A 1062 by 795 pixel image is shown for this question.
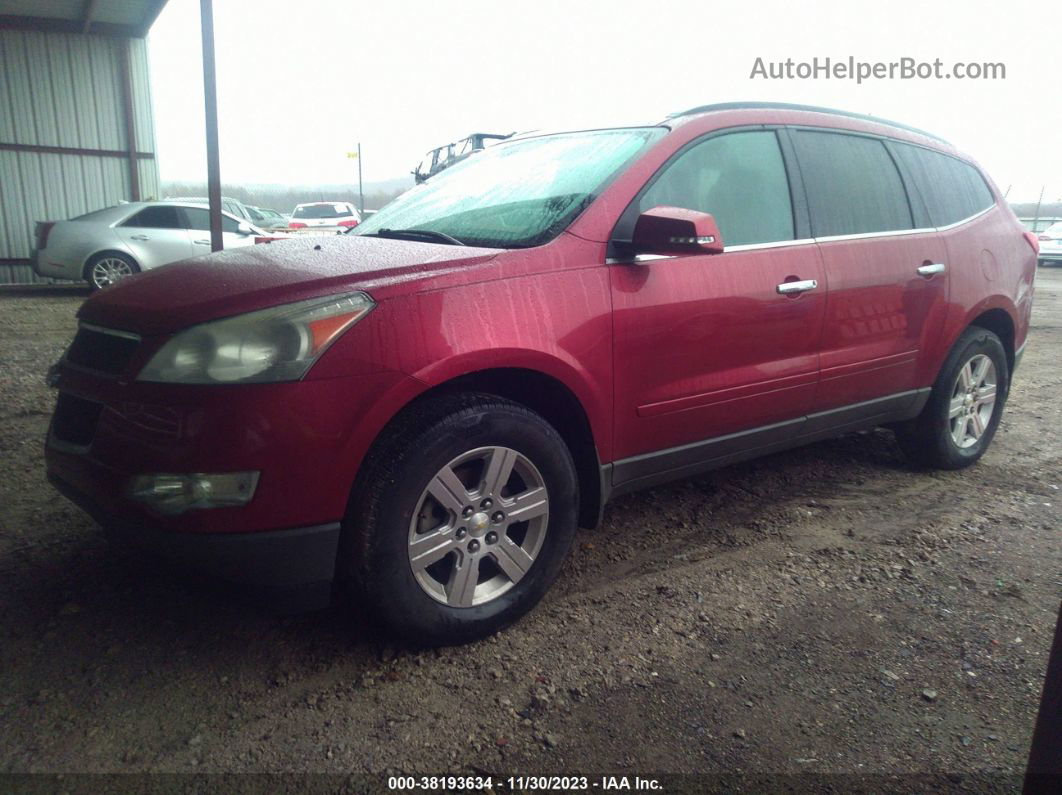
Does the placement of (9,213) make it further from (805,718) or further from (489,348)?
(805,718)

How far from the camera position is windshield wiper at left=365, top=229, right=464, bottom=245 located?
287 cm

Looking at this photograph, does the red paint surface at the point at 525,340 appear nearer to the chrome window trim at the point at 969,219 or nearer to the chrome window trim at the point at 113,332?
the chrome window trim at the point at 113,332

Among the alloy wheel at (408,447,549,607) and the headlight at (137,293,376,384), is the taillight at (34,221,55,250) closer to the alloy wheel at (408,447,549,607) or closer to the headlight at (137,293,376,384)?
the headlight at (137,293,376,384)

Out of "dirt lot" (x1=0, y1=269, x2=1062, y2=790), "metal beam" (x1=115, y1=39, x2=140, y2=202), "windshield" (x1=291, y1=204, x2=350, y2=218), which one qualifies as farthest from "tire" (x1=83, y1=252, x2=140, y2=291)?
"windshield" (x1=291, y1=204, x2=350, y2=218)

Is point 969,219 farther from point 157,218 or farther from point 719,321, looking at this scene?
point 157,218

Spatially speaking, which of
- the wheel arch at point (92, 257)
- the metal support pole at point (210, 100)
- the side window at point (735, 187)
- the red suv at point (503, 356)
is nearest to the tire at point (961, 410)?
the red suv at point (503, 356)

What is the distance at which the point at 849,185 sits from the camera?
3.61 metres

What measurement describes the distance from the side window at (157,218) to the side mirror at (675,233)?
11262 millimetres

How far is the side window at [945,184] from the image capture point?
3.98 meters

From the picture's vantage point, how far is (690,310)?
Result: 9.43ft

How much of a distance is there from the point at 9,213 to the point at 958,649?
16057mm

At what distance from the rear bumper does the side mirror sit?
1.33 meters

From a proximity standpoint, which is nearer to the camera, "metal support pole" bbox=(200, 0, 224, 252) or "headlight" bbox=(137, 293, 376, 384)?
"headlight" bbox=(137, 293, 376, 384)

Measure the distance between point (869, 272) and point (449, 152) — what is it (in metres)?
13.9
